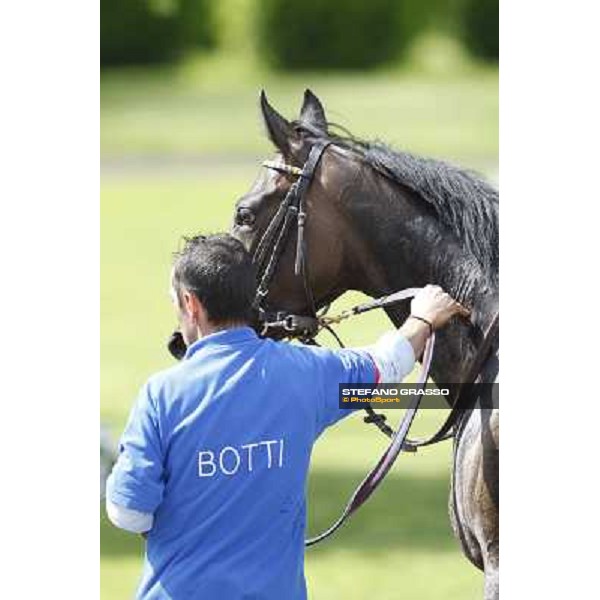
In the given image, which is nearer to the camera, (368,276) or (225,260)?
(225,260)

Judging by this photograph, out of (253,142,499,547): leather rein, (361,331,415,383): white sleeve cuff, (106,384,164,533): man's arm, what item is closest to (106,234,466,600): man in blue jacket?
(106,384,164,533): man's arm

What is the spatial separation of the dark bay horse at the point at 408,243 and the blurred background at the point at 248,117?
0.20m

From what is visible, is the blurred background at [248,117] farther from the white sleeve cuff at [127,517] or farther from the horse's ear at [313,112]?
the white sleeve cuff at [127,517]

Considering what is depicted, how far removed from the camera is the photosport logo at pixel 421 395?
161 inches

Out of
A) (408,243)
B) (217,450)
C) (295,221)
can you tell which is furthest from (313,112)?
(217,450)

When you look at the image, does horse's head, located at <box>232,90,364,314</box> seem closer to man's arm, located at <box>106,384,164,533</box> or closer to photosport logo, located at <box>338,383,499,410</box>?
photosport logo, located at <box>338,383,499,410</box>

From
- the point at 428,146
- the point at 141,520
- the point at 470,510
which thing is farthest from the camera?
the point at 428,146

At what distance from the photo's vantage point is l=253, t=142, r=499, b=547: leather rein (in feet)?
13.5

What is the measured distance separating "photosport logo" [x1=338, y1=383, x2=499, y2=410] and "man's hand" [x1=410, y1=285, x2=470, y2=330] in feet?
0.72

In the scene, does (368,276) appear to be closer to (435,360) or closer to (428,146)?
(435,360)

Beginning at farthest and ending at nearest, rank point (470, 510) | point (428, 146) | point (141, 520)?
point (428, 146) < point (470, 510) < point (141, 520)

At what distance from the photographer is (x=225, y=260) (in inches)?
133
